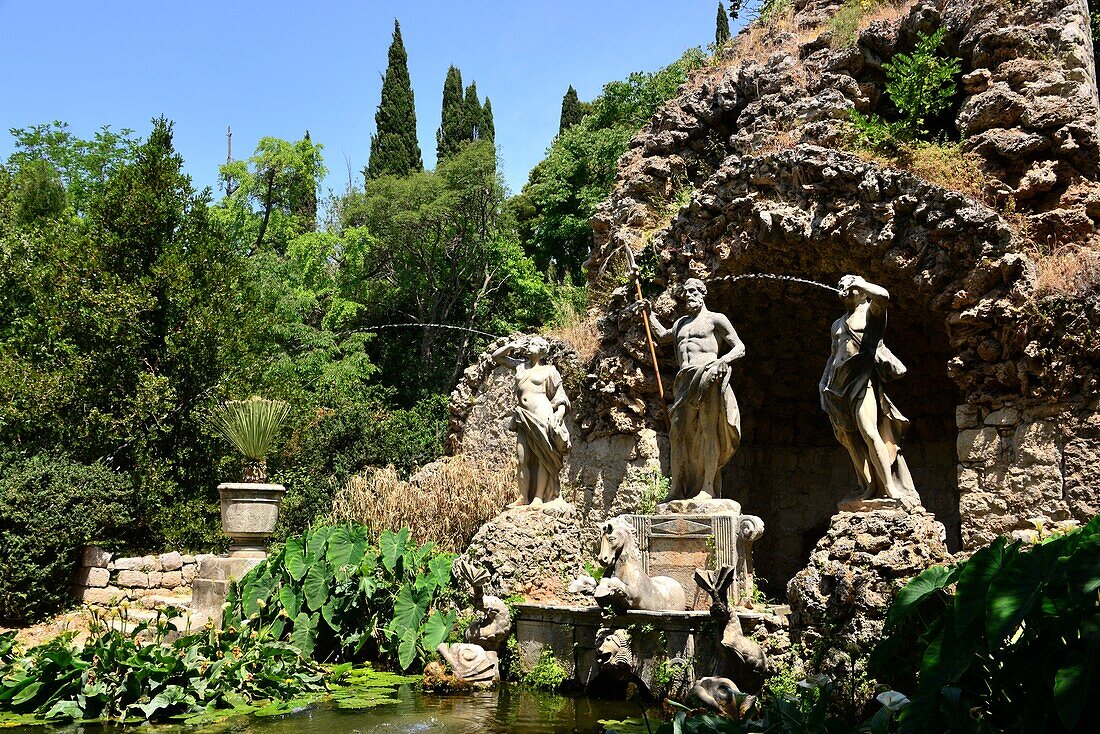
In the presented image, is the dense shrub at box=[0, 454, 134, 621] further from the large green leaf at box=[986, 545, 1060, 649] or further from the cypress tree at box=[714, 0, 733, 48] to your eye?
the cypress tree at box=[714, 0, 733, 48]

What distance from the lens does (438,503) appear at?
40.7 feet

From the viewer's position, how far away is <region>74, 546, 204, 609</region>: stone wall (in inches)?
481

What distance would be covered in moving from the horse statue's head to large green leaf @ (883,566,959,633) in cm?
362

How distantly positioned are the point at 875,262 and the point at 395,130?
76.1 feet

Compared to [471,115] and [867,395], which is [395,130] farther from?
Answer: [867,395]

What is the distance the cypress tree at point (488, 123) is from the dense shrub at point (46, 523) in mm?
22810

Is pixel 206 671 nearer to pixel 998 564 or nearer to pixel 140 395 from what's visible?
pixel 998 564

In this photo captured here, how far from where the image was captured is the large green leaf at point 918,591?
152 inches

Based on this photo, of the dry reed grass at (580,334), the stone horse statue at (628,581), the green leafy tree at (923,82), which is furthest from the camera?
the dry reed grass at (580,334)

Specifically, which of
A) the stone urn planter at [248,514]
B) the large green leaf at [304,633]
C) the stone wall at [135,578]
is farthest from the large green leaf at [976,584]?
the stone wall at [135,578]

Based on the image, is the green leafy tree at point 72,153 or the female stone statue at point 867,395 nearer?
the female stone statue at point 867,395

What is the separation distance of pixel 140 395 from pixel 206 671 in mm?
7687

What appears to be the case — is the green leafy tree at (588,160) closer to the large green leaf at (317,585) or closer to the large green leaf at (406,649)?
the large green leaf at (317,585)

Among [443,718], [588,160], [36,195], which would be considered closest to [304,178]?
[36,195]
